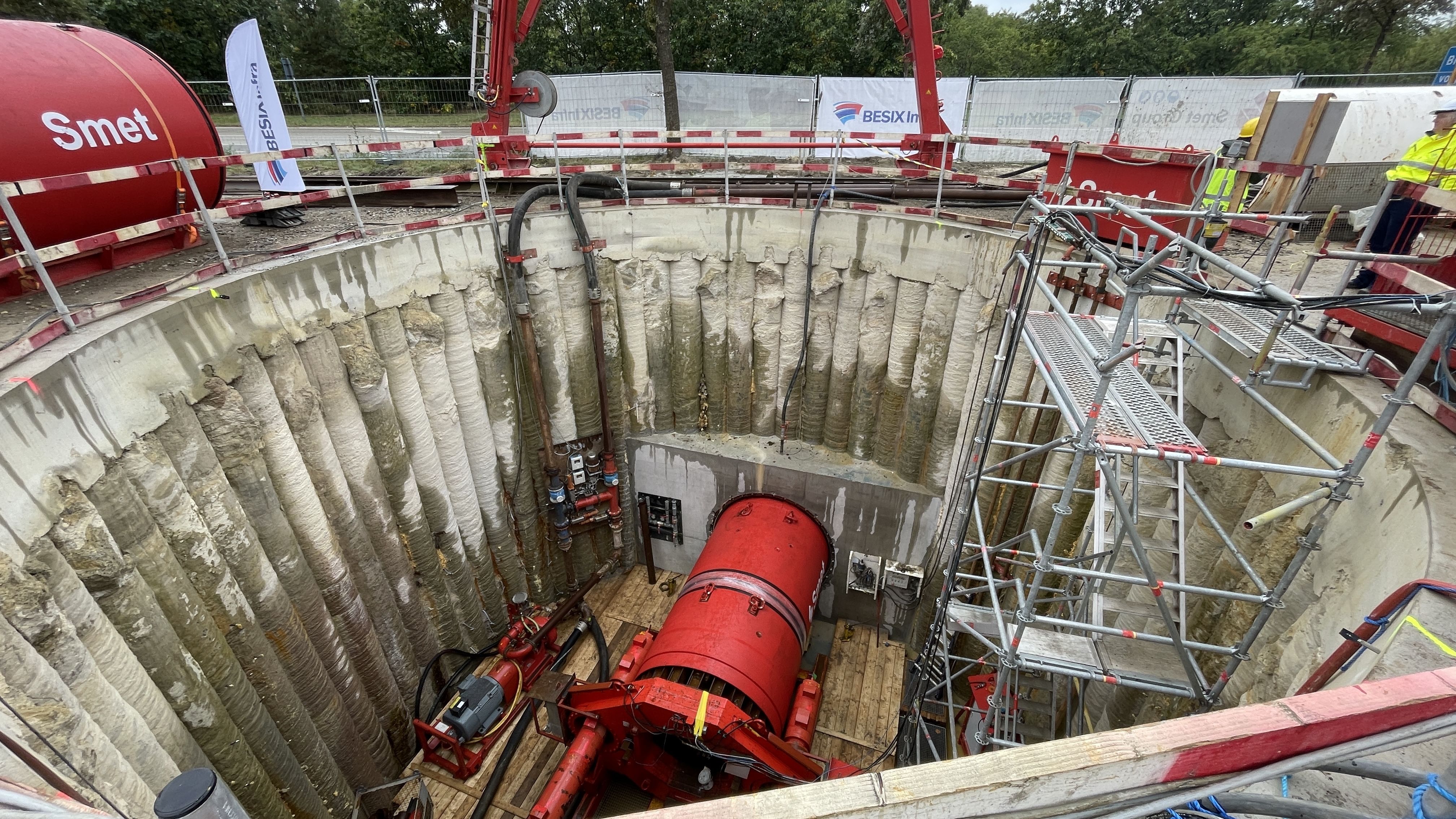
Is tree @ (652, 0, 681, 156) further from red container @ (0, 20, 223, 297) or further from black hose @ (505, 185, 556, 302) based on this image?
red container @ (0, 20, 223, 297)

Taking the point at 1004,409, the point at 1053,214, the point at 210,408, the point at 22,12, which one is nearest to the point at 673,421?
the point at 1004,409

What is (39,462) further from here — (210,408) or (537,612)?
(537,612)

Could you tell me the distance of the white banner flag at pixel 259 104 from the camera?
804cm

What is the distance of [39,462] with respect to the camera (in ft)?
15.6

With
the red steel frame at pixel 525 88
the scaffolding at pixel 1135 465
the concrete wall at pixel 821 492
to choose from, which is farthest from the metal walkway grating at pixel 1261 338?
the concrete wall at pixel 821 492

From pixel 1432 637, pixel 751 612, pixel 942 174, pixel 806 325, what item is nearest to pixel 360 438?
pixel 751 612

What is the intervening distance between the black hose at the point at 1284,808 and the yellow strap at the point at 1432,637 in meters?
1.48

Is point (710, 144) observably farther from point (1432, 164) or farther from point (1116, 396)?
point (1432, 164)

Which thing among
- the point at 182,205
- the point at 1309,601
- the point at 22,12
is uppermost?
the point at 22,12

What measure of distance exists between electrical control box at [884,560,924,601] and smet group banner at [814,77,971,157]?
10.4 m

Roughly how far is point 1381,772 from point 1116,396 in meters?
2.89

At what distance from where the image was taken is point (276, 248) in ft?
25.8

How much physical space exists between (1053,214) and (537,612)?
9.67 metres

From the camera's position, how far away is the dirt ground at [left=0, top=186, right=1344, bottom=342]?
6.24m
